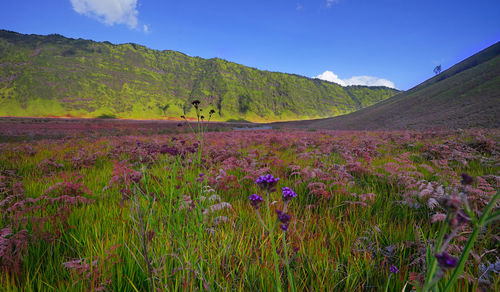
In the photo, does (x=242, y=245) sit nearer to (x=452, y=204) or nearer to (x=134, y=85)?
(x=452, y=204)

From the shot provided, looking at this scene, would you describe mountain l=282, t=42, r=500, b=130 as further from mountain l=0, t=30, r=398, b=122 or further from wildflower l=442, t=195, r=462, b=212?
mountain l=0, t=30, r=398, b=122

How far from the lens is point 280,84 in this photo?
6954 inches

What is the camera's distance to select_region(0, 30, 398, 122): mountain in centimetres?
10481

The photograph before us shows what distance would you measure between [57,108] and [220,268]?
140 metres

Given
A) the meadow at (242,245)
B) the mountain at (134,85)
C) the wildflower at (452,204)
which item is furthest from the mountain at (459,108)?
the mountain at (134,85)

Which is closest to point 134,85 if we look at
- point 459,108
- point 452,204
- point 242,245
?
point 459,108

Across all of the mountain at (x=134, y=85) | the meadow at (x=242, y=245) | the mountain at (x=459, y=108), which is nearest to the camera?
the meadow at (x=242, y=245)

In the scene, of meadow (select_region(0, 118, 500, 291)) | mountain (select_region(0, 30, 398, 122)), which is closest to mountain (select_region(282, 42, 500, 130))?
meadow (select_region(0, 118, 500, 291))

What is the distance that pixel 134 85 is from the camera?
432 feet

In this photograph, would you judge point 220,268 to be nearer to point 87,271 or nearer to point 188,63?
point 87,271

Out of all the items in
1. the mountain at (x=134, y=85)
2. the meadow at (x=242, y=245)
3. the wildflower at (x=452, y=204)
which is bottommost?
the meadow at (x=242, y=245)

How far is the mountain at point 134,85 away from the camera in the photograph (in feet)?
344

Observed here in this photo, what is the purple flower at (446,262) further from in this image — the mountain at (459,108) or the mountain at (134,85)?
the mountain at (134,85)

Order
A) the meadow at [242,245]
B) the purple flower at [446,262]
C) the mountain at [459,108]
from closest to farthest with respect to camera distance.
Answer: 1. the purple flower at [446,262]
2. the meadow at [242,245]
3. the mountain at [459,108]
